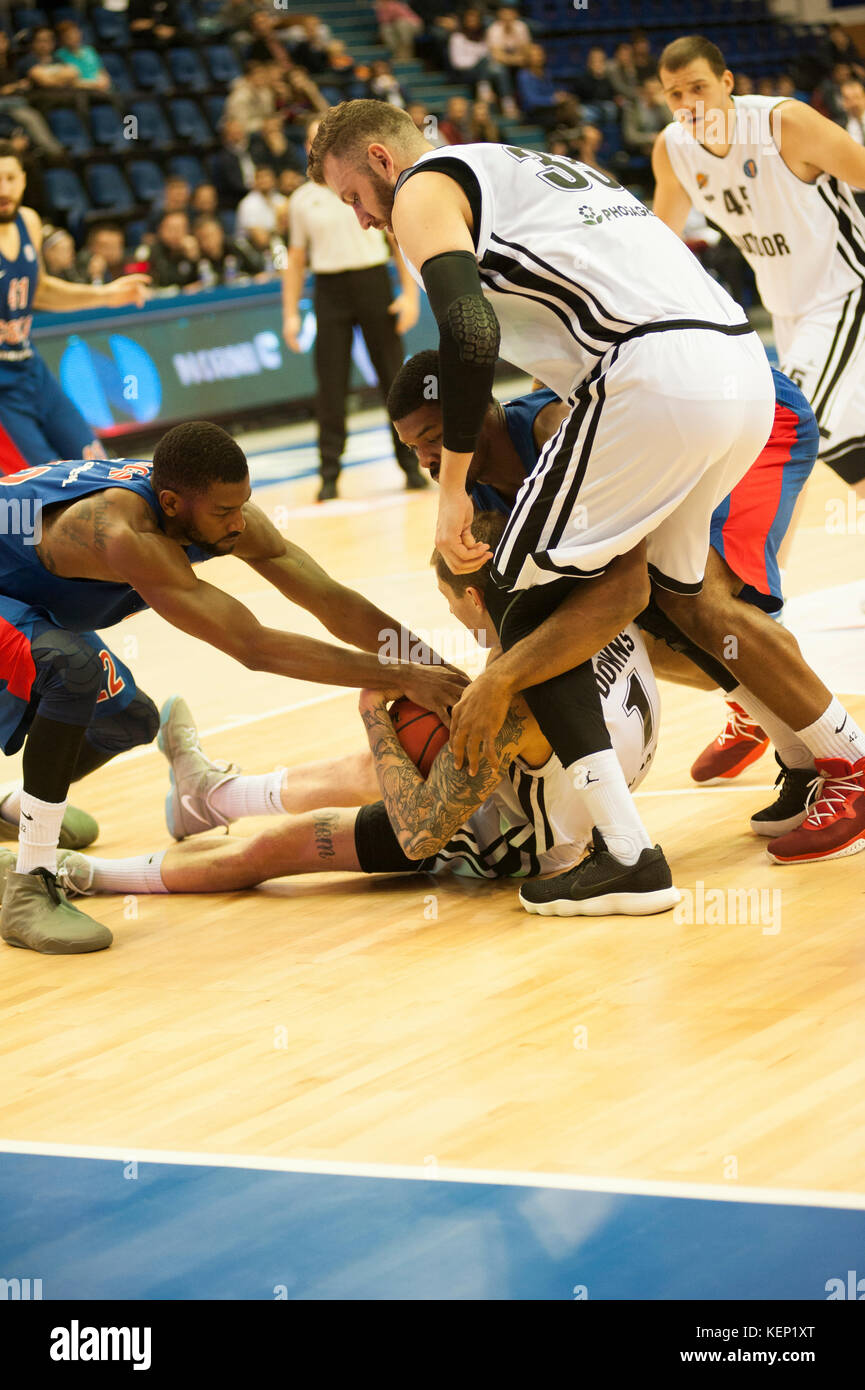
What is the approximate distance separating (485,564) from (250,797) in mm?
968

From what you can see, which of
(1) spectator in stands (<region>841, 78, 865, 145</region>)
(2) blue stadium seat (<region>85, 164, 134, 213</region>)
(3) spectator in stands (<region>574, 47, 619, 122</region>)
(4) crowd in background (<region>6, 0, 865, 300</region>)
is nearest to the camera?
(4) crowd in background (<region>6, 0, 865, 300</region>)

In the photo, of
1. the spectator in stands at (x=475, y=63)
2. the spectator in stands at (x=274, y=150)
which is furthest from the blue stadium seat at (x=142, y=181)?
the spectator in stands at (x=475, y=63)

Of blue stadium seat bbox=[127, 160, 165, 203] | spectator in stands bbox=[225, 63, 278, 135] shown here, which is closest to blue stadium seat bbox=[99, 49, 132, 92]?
spectator in stands bbox=[225, 63, 278, 135]

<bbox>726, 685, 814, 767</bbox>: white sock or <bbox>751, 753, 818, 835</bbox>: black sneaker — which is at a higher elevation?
<bbox>726, 685, 814, 767</bbox>: white sock

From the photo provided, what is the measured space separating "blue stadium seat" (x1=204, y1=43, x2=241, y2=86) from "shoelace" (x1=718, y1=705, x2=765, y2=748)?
14312mm

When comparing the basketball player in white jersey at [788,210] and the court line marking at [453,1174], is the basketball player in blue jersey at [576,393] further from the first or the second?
the basketball player in white jersey at [788,210]

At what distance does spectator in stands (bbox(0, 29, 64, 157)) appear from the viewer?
14531mm

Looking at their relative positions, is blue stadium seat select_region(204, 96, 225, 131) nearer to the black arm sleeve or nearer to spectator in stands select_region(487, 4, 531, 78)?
spectator in stands select_region(487, 4, 531, 78)

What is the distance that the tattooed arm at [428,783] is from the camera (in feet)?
11.8

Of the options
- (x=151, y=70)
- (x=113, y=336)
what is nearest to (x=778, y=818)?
(x=113, y=336)

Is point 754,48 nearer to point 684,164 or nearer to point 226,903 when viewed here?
point 684,164

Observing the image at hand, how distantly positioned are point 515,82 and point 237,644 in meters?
17.5

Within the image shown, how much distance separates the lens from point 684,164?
18.9 feet

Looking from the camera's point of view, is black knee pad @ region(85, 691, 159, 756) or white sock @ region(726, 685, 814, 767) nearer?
white sock @ region(726, 685, 814, 767)
